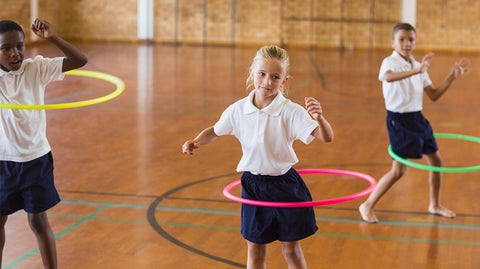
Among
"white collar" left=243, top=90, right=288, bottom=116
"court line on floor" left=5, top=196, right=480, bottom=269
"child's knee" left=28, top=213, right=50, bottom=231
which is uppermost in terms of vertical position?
"white collar" left=243, top=90, right=288, bottom=116

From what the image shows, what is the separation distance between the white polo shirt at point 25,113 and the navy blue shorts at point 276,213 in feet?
3.86

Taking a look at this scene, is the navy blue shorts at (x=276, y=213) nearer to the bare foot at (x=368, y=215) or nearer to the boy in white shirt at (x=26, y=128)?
the boy in white shirt at (x=26, y=128)

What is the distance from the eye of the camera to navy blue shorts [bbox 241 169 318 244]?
416 centimetres

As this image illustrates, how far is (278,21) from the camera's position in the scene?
2128cm

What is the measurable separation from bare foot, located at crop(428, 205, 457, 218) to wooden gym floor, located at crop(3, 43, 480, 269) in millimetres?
65

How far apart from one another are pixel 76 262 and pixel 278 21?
16.4 meters

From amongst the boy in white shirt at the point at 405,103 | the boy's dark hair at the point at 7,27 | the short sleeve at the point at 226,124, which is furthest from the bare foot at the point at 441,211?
the boy's dark hair at the point at 7,27

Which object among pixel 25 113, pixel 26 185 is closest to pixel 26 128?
pixel 25 113

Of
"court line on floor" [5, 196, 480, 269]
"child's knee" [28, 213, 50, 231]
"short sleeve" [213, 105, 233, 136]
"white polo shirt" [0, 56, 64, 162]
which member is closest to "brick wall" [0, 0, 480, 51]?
"court line on floor" [5, 196, 480, 269]

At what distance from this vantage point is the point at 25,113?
449 centimetres

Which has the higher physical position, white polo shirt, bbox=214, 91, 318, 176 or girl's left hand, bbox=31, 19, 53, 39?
girl's left hand, bbox=31, 19, 53, 39

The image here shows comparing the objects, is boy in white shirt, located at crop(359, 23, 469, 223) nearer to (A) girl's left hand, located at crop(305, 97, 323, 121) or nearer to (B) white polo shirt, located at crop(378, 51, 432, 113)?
(B) white polo shirt, located at crop(378, 51, 432, 113)

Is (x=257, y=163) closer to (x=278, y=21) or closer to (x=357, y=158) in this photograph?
(x=357, y=158)

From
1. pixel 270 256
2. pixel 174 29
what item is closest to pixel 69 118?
pixel 270 256
